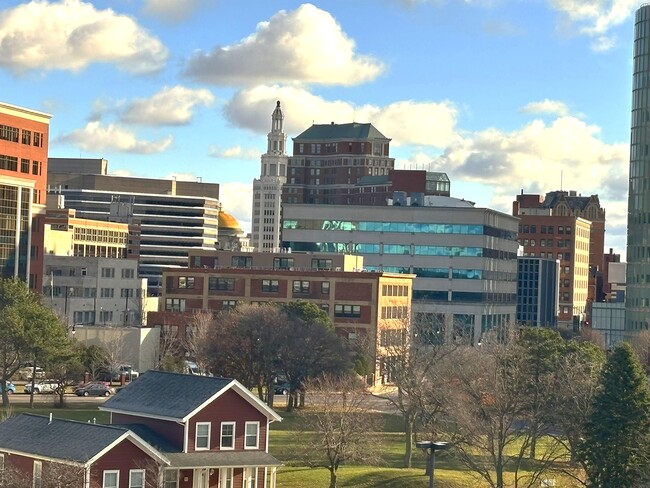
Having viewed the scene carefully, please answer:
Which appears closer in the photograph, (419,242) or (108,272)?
(419,242)

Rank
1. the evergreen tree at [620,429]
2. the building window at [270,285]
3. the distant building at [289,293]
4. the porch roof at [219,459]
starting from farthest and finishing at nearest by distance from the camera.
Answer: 1. the building window at [270,285]
2. the distant building at [289,293]
3. the evergreen tree at [620,429]
4. the porch roof at [219,459]

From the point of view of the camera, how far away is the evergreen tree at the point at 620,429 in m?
69.8

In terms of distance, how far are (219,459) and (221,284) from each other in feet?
307

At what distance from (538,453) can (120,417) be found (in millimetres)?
33940

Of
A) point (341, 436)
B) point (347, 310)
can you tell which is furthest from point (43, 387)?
point (341, 436)

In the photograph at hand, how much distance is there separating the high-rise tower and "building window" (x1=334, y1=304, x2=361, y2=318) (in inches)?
1681

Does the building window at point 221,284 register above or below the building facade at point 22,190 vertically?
below

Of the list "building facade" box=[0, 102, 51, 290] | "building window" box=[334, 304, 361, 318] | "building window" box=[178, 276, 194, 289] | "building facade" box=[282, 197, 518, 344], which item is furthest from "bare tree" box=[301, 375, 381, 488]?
"building facade" box=[282, 197, 518, 344]

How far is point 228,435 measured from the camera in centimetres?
6944

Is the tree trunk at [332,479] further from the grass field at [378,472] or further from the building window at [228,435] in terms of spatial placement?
the building window at [228,435]

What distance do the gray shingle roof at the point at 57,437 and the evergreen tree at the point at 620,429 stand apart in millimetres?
23559

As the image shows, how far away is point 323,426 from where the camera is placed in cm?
7681

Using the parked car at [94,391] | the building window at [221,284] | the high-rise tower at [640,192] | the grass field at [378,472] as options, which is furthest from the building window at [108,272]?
the grass field at [378,472]

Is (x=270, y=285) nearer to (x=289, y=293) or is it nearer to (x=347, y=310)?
(x=289, y=293)
